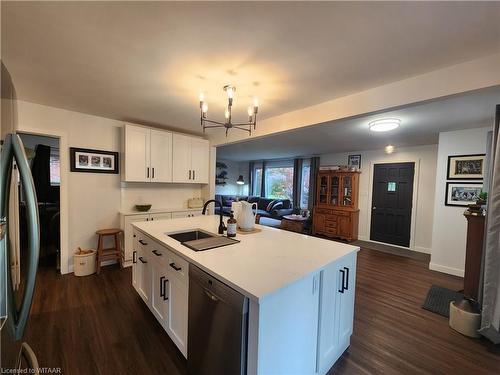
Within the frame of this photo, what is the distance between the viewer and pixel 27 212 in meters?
0.73

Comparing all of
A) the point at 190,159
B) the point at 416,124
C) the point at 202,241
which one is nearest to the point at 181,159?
the point at 190,159

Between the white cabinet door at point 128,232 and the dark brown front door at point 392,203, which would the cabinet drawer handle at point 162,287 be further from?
the dark brown front door at point 392,203

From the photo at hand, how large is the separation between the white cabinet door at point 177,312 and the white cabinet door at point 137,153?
2.26m

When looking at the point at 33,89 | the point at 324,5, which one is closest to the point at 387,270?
the point at 324,5

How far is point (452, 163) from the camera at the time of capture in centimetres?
358

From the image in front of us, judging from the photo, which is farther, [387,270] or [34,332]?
[387,270]

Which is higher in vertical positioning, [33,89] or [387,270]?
[33,89]

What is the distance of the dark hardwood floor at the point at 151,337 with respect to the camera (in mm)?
1676

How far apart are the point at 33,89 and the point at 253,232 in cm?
286

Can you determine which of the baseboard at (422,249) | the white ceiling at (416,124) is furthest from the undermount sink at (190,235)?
the baseboard at (422,249)

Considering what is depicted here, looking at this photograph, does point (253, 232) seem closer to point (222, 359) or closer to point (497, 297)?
point (222, 359)

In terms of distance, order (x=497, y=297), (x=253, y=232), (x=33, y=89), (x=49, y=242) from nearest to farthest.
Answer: (x=497, y=297) < (x=253, y=232) < (x=33, y=89) < (x=49, y=242)

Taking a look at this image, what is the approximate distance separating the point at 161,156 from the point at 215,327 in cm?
309

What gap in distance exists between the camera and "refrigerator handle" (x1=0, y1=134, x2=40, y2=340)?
70 centimetres
